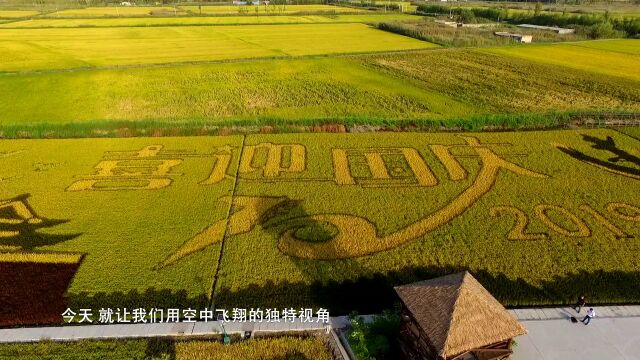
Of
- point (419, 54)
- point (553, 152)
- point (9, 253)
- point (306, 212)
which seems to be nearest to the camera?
point (9, 253)

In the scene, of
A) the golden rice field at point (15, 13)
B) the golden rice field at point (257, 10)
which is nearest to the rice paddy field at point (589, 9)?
the golden rice field at point (257, 10)

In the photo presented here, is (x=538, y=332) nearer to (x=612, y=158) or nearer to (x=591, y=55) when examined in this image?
(x=612, y=158)

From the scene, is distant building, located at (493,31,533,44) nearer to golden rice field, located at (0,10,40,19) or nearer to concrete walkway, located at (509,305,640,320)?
concrete walkway, located at (509,305,640,320)

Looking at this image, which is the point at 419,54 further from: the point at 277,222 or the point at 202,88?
the point at 277,222

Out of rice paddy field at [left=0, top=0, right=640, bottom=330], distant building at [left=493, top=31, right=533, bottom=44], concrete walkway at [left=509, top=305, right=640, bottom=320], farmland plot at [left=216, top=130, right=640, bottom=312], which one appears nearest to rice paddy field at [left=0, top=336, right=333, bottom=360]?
rice paddy field at [left=0, top=0, right=640, bottom=330]

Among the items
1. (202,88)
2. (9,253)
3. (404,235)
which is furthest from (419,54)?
(9,253)

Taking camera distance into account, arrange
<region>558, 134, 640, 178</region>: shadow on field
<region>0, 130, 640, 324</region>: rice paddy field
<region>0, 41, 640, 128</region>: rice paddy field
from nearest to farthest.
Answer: <region>0, 130, 640, 324</region>: rice paddy field → <region>558, 134, 640, 178</region>: shadow on field → <region>0, 41, 640, 128</region>: rice paddy field

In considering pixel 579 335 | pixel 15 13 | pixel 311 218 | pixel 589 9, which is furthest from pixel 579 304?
pixel 15 13
